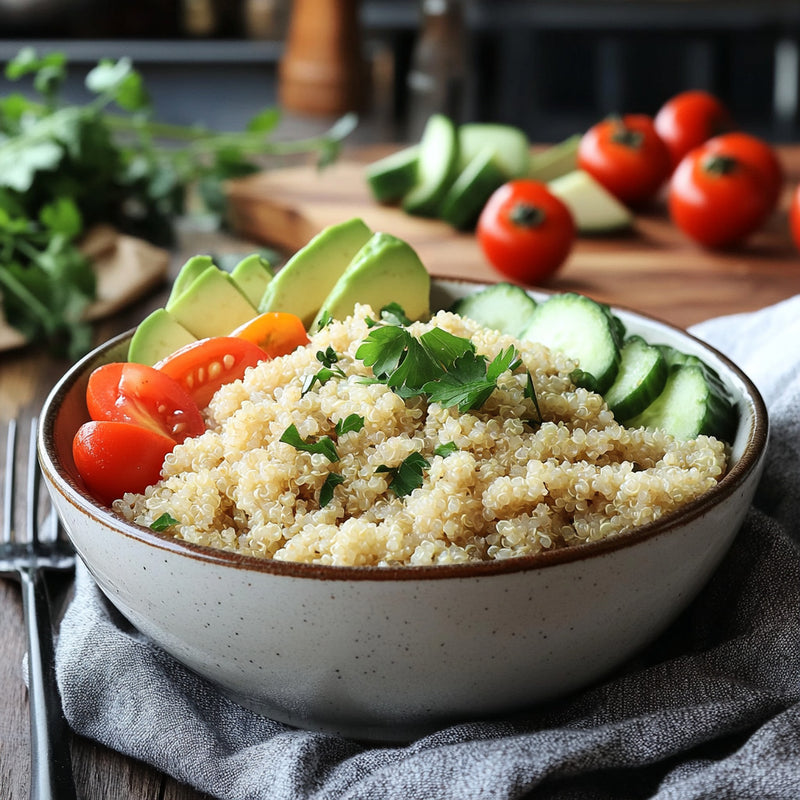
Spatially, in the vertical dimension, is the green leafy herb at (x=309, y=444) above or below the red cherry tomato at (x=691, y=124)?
above

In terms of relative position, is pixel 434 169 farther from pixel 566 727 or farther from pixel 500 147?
pixel 566 727

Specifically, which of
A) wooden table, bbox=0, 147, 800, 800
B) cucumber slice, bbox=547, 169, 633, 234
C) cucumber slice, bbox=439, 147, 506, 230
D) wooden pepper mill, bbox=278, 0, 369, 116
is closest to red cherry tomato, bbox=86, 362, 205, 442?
wooden table, bbox=0, 147, 800, 800

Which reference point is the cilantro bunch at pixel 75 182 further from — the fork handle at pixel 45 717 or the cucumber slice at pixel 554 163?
the fork handle at pixel 45 717

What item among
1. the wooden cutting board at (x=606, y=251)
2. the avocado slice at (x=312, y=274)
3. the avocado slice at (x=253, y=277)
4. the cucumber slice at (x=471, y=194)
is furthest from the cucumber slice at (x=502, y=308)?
the cucumber slice at (x=471, y=194)

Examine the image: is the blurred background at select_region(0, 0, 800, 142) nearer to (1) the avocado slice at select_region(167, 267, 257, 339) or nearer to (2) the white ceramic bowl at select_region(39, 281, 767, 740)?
(1) the avocado slice at select_region(167, 267, 257, 339)

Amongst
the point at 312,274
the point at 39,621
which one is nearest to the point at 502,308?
the point at 312,274
